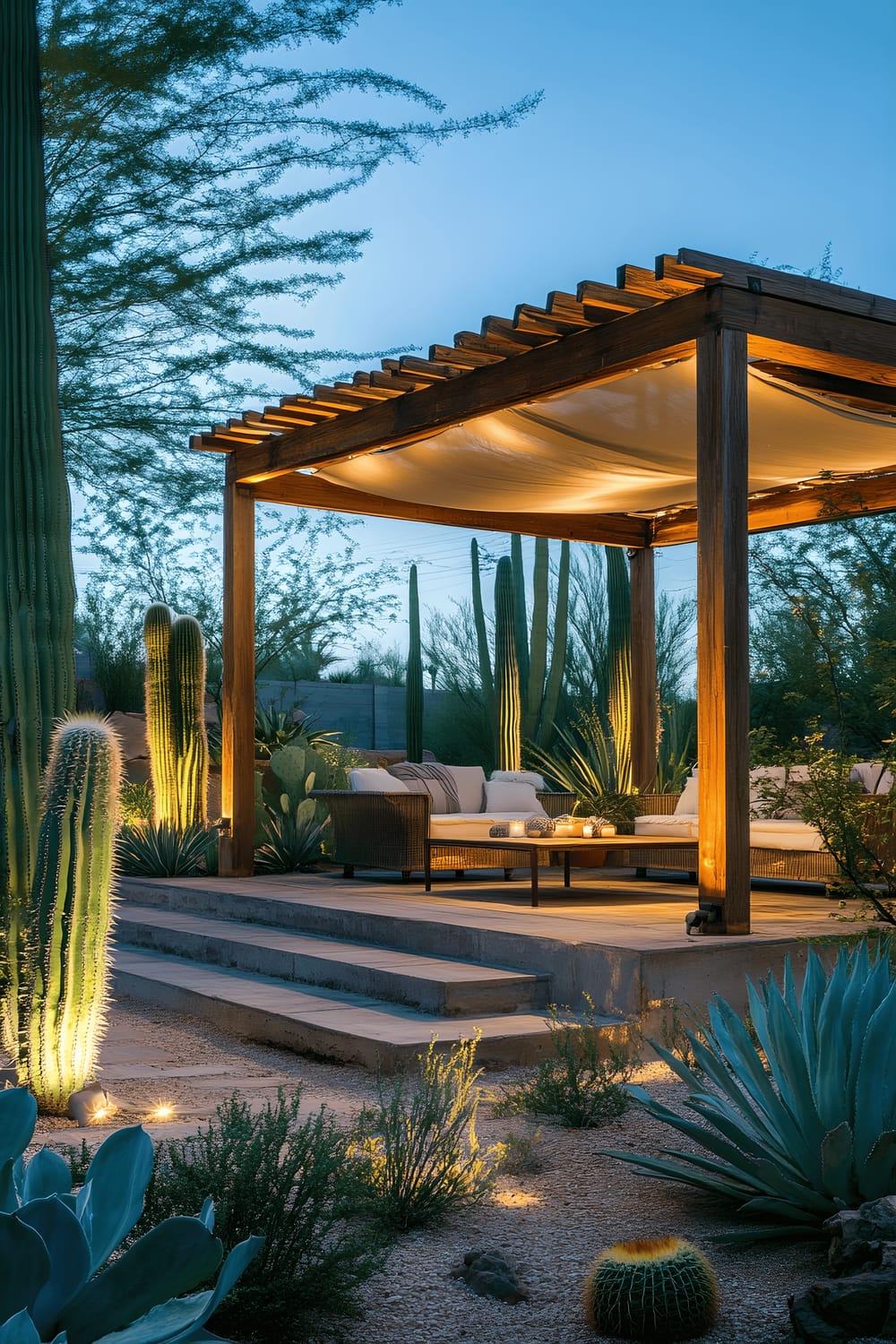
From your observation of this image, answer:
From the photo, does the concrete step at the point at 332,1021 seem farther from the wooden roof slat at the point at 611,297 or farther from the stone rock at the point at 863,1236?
the wooden roof slat at the point at 611,297

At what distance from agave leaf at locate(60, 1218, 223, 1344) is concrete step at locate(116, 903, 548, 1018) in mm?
3563

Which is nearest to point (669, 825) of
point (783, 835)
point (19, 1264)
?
point (783, 835)

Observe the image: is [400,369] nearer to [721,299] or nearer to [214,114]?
[721,299]

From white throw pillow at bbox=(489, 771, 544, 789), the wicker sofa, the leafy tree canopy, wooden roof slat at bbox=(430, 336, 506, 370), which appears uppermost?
the leafy tree canopy

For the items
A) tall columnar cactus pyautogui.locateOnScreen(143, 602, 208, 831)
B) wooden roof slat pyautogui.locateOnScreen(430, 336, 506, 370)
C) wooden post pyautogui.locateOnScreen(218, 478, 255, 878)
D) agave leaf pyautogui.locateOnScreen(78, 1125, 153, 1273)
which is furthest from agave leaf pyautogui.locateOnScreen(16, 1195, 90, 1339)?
tall columnar cactus pyautogui.locateOnScreen(143, 602, 208, 831)

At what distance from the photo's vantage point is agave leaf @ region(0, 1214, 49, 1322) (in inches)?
61.5

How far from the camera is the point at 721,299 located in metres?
5.73

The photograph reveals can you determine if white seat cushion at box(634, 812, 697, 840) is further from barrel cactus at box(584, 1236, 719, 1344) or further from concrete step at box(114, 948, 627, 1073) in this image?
barrel cactus at box(584, 1236, 719, 1344)

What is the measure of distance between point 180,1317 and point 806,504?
8530 mm

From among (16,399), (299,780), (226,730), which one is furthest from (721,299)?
(299,780)

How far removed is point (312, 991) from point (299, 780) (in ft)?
14.6

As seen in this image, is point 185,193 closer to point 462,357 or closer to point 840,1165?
point 462,357

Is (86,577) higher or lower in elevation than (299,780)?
higher

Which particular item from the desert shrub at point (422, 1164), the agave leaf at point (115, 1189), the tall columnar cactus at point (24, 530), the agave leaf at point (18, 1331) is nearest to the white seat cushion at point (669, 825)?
the tall columnar cactus at point (24, 530)
